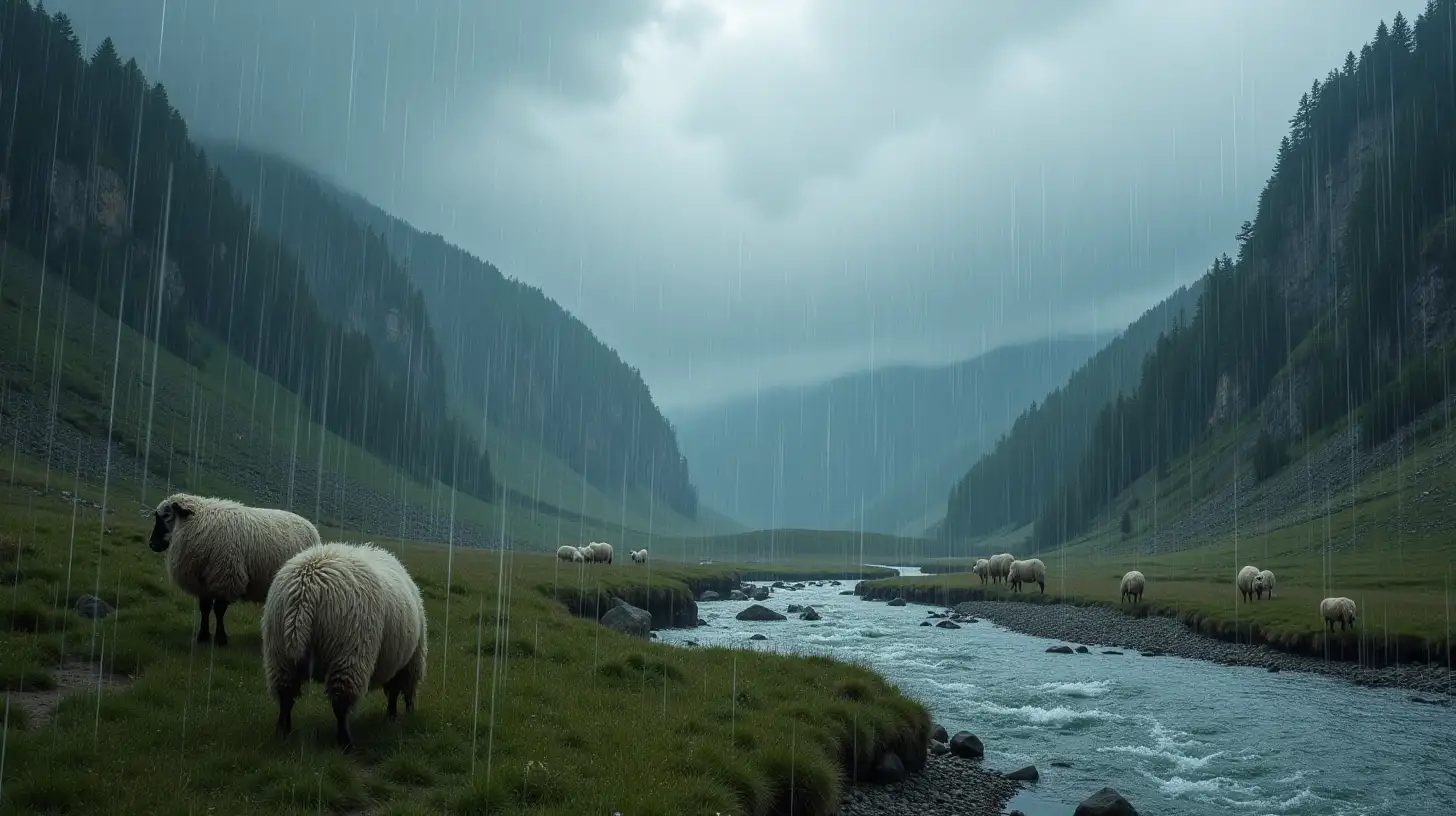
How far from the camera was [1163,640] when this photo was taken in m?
46.7

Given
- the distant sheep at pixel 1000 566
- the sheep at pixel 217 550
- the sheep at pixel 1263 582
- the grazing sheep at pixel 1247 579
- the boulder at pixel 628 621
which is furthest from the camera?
the distant sheep at pixel 1000 566

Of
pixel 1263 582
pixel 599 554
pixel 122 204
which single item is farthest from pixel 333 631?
pixel 122 204

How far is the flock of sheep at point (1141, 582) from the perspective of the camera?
40625 mm

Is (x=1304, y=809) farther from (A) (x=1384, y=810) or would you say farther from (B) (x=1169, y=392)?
(B) (x=1169, y=392)

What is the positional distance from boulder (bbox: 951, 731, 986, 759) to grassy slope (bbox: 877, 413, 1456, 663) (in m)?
27.6

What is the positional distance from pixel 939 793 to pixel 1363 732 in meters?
16.7

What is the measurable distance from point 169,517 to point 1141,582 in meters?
63.7

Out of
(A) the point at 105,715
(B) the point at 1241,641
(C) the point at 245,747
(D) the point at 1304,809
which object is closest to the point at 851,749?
(D) the point at 1304,809

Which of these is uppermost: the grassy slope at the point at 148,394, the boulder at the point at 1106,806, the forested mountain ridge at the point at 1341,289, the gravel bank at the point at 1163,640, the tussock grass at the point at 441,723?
the forested mountain ridge at the point at 1341,289

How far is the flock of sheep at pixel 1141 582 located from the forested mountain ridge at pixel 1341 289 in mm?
62533

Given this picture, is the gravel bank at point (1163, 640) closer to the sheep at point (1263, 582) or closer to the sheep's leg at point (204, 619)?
the sheep at point (1263, 582)

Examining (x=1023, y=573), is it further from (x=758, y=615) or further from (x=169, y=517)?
(x=169, y=517)

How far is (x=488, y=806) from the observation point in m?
10.8

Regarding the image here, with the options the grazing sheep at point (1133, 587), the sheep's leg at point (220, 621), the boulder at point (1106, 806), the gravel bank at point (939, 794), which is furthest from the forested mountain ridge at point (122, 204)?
the boulder at point (1106, 806)
